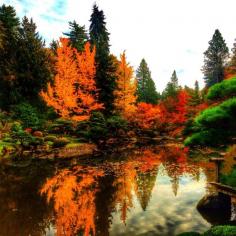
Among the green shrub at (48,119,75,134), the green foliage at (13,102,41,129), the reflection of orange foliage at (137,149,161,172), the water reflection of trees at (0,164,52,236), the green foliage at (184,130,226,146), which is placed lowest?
the water reflection of trees at (0,164,52,236)

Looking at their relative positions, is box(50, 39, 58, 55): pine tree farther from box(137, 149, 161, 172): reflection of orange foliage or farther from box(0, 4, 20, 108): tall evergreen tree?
box(137, 149, 161, 172): reflection of orange foliage

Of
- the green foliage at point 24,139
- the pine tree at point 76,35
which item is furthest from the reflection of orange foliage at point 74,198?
the pine tree at point 76,35

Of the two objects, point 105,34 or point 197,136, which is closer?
point 197,136

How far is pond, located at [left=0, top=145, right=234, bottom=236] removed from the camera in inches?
324

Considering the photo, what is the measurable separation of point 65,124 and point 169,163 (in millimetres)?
11935

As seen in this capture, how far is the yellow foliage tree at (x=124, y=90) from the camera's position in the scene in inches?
1281

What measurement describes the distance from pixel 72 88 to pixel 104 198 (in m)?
17.2

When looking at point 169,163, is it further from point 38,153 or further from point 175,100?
point 175,100

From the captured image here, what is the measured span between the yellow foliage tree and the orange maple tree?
353 centimetres

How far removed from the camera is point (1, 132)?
82.2ft

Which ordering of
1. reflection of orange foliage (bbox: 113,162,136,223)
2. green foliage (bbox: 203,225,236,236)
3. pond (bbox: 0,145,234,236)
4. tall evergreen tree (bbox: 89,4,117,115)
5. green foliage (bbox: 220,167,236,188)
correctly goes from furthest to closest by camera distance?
tall evergreen tree (bbox: 89,4,117,115) < reflection of orange foliage (bbox: 113,162,136,223) < green foliage (bbox: 220,167,236,188) < pond (bbox: 0,145,234,236) < green foliage (bbox: 203,225,236,236)

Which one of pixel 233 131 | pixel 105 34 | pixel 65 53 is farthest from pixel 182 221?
pixel 105 34

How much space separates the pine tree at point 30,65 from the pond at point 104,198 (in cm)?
1536

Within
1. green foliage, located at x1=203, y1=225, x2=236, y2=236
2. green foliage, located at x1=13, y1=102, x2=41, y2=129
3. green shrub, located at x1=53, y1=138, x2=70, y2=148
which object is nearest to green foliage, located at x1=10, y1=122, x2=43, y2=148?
green shrub, located at x1=53, y1=138, x2=70, y2=148
